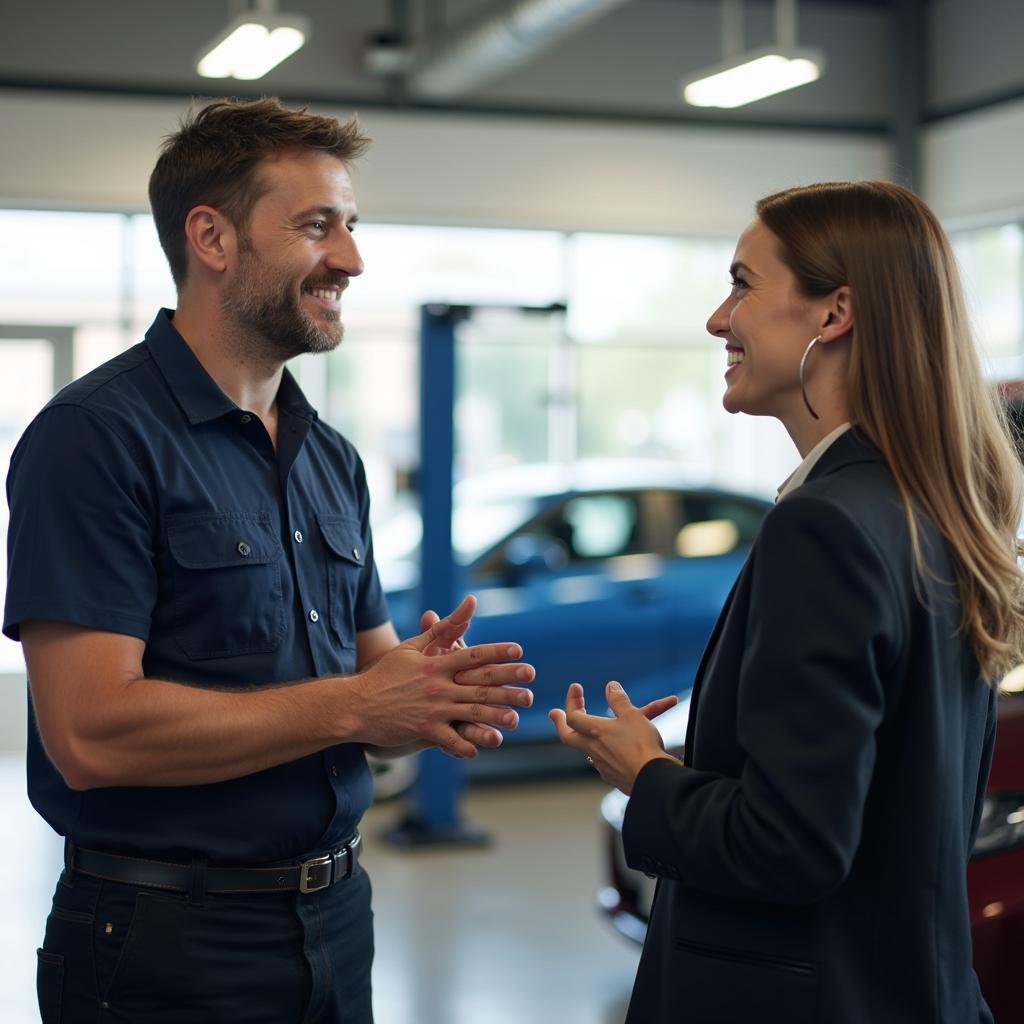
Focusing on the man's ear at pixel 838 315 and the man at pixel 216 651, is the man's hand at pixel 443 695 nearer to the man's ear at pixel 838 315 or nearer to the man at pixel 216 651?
the man at pixel 216 651

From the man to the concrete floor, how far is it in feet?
6.59

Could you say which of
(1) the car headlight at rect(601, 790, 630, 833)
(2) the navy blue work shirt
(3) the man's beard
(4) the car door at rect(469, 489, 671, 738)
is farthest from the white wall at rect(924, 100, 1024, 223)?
(2) the navy blue work shirt

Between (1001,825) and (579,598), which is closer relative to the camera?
(1001,825)

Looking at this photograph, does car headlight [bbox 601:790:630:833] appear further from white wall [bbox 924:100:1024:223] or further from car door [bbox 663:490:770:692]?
white wall [bbox 924:100:1024:223]

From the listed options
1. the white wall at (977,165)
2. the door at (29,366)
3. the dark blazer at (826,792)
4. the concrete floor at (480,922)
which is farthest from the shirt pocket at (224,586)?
the white wall at (977,165)

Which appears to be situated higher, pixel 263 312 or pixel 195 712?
pixel 263 312

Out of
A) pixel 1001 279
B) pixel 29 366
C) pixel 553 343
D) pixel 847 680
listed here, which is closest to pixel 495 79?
pixel 553 343

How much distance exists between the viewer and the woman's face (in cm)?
160

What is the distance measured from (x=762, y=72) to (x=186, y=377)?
20.2 feet

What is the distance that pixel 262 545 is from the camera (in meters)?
1.92

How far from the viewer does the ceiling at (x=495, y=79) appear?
338 inches

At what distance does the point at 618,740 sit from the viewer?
1607 mm

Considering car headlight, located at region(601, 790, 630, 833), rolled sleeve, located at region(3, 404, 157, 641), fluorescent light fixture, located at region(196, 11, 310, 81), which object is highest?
fluorescent light fixture, located at region(196, 11, 310, 81)

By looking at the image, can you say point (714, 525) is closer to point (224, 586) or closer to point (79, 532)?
point (224, 586)
